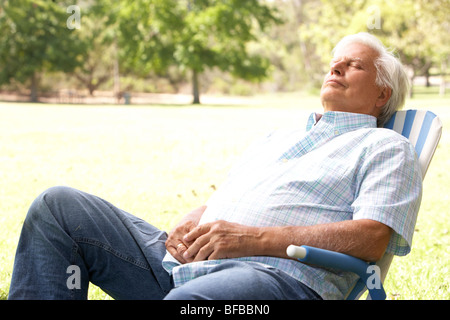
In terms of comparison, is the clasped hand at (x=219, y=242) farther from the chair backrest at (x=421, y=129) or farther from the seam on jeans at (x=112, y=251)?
the chair backrest at (x=421, y=129)

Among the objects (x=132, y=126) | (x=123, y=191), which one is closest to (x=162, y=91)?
(x=132, y=126)

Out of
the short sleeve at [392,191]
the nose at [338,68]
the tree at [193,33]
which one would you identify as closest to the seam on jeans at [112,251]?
the short sleeve at [392,191]

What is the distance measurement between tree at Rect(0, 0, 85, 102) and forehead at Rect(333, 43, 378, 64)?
103 ft

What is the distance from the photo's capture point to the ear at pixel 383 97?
2.64m

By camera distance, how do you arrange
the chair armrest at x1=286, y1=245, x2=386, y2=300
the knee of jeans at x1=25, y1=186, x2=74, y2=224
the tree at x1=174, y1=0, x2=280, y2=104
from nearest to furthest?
the chair armrest at x1=286, y1=245, x2=386, y2=300, the knee of jeans at x1=25, y1=186, x2=74, y2=224, the tree at x1=174, y1=0, x2=280, y2=104

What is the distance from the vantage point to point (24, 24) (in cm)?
3191

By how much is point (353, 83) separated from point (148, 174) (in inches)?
210

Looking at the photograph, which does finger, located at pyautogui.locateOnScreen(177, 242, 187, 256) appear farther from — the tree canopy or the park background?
the tree canopy

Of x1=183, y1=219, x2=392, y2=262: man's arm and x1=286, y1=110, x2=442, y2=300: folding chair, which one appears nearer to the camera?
x1=286, y1=110, x2=442, y2=300: folding chair

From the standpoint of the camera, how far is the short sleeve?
2004 mm

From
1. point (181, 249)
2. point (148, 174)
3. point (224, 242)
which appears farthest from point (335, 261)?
point (148, 174)

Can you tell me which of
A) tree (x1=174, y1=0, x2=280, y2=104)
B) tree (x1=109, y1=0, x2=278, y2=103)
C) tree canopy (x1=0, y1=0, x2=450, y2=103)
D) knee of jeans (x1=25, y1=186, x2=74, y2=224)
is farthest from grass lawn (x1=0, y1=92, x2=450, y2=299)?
tree canopy (x1=0, y1=0, x2=450, y2=103)

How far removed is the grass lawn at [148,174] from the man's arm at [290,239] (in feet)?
4.32
